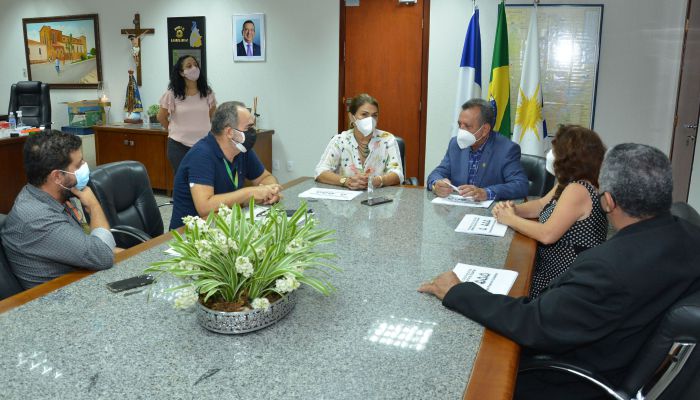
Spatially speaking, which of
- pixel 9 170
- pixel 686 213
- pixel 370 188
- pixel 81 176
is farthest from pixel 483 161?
pixel 9 170

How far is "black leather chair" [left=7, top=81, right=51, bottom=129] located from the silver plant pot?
5.77m

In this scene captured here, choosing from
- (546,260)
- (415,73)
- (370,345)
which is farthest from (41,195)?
(415,73)

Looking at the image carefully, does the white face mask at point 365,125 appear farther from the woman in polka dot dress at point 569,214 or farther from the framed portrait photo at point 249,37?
the framed portrait photo at point 249,37

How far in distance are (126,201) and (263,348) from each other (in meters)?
1.68

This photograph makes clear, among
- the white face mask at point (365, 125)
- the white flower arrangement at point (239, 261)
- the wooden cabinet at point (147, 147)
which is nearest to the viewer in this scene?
the white flower arrangement at point (239, 261)

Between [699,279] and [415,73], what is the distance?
4.26 m

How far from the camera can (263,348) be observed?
3.95ft

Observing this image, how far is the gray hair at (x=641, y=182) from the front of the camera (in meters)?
1.35

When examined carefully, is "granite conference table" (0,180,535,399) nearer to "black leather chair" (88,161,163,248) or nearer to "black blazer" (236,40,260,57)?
"black leather chair" (88,161,163,248)

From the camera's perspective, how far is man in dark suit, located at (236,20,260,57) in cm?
575

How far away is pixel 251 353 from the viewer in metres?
1.18

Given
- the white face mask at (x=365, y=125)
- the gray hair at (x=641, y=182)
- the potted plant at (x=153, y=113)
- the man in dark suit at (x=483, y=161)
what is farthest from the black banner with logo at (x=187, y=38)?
the gray hair at (x=641, y=182)

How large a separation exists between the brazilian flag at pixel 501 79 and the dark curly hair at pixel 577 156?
250 cm

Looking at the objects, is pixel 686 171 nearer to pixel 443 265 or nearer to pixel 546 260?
pixel 546 260
